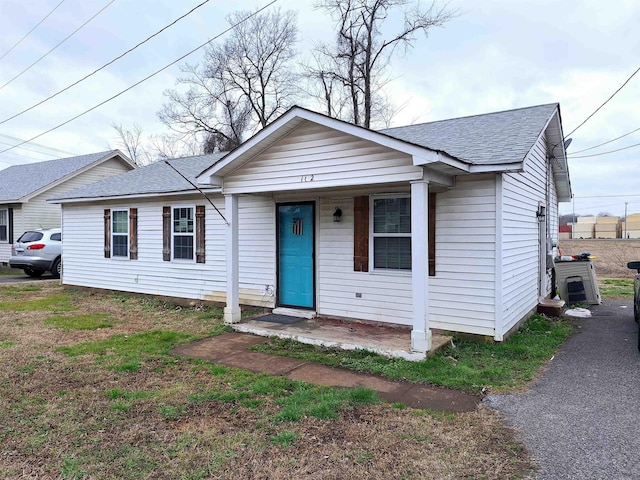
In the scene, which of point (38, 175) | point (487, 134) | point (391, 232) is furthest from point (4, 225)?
point (487, 134)

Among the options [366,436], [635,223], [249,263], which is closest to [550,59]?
[249,263]

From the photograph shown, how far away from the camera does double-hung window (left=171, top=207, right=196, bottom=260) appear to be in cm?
952

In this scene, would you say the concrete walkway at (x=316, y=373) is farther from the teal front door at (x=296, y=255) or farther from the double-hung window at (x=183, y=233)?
the double-hung window at (x=183, y=233)

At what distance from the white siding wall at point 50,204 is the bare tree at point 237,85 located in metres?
7.42

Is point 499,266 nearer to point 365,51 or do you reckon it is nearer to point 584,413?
point 584,413

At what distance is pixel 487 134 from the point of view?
23.4 ft

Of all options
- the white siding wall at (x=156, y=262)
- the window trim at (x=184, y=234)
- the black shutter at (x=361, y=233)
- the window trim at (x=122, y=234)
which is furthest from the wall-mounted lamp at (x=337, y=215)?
the window trim at (x=122, y=234)

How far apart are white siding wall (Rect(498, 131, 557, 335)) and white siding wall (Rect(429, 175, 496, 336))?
0.78ft

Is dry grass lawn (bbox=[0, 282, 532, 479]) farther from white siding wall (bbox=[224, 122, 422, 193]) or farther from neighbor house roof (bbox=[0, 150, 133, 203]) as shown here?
neighbor house roof (bbox=[0, 150, 133, 203])

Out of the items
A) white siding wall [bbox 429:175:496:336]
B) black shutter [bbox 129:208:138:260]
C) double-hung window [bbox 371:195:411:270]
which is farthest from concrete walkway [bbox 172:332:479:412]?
black shutter [bbox 129:208:138:260]

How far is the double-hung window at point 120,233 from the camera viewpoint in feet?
35.3

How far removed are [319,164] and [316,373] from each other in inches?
115

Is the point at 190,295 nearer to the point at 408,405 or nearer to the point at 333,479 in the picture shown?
the point at 408,405

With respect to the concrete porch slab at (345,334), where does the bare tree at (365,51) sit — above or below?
above
